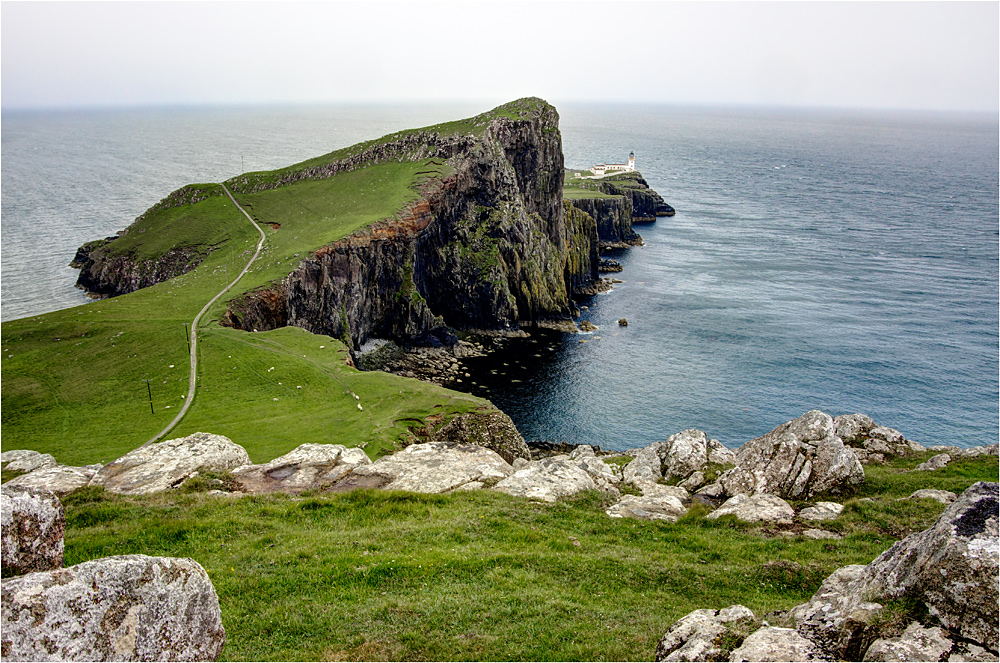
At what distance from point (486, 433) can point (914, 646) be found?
40561mm

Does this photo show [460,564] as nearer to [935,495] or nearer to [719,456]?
[719,456]

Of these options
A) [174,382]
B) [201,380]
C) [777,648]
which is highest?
[777,648]

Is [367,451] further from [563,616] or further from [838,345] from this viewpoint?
[838,345]

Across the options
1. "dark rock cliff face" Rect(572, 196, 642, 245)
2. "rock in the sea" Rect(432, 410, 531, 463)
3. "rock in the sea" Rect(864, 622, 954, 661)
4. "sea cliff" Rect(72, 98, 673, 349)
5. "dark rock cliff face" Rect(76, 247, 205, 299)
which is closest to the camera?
"rock in the sea" Rect(864, 622, 954, 661)

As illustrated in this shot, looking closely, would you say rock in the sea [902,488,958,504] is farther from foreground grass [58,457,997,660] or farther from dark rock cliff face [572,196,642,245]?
dark rock cliff face [572,196,642,245]

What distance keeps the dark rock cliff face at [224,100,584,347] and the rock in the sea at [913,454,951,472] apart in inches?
2702

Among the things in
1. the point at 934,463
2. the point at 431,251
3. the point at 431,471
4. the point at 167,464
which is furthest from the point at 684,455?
the point at 431,251

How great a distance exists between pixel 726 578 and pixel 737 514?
7538 mm

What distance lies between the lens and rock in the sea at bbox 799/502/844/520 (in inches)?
1093

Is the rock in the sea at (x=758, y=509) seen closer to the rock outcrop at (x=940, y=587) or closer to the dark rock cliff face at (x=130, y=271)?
the rock outcrop at (x=940, y=587)

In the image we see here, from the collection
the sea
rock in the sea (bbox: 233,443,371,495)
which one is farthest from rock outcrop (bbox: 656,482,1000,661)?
the sea

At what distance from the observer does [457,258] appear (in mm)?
106938

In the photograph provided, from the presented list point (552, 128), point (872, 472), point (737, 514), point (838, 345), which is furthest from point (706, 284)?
point (737, 514)

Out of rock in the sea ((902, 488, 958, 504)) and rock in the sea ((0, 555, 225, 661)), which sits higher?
rock in the sea ((0, 555, 225, 661))
